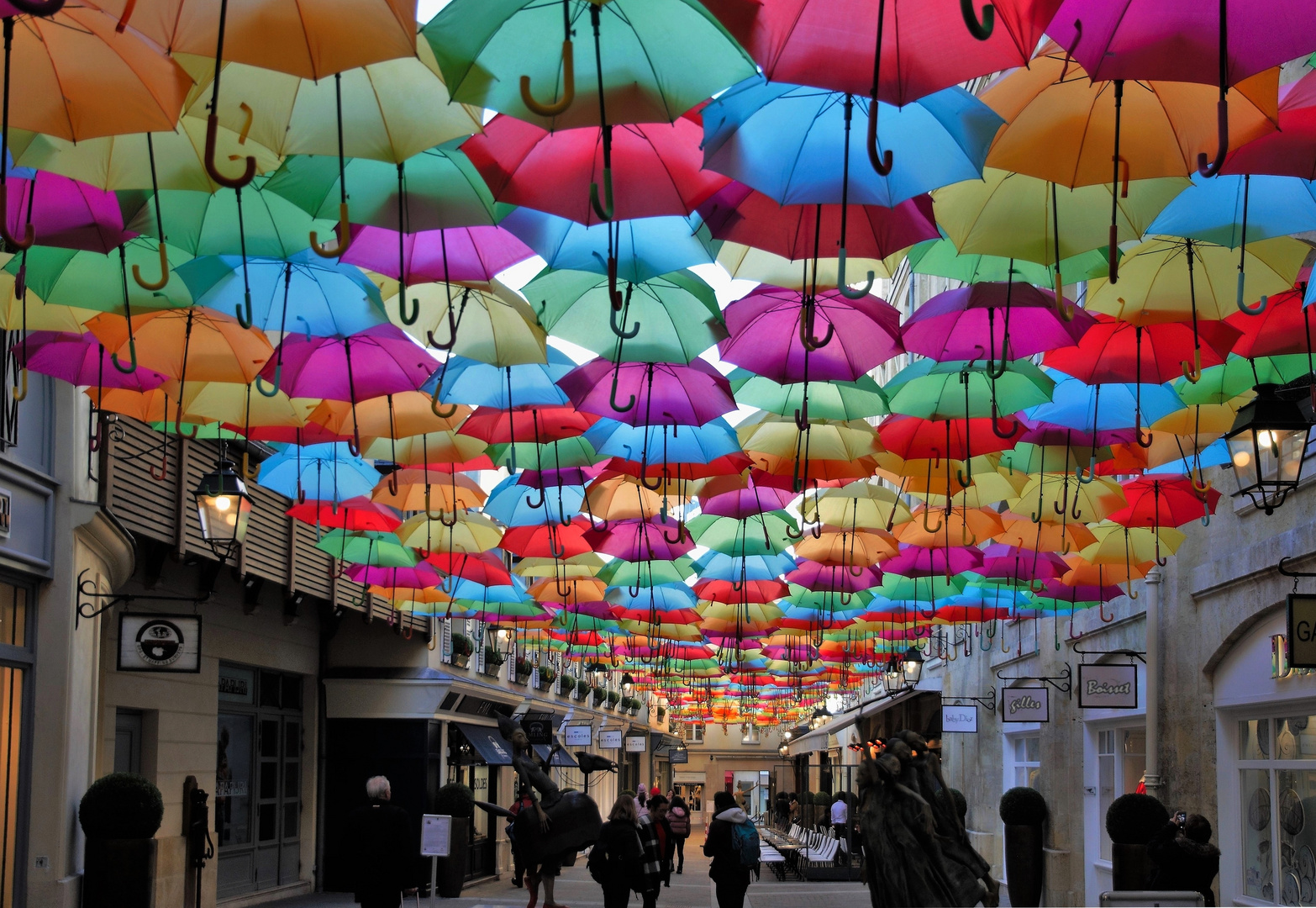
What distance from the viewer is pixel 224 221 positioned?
7.44m

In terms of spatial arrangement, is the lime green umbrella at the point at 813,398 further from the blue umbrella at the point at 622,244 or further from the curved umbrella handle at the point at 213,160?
the curved umbrella handle at the point at 213,160

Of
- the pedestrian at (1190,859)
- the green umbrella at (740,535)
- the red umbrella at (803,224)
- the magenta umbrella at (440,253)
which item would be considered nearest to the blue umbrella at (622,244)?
the magenta umbrella at (440,253)

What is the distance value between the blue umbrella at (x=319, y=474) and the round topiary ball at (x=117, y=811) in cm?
321

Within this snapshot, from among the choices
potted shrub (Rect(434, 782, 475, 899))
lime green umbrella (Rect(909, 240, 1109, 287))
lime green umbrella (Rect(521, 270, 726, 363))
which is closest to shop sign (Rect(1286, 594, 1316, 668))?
lime green umbrella (Rect(909, 240, 1109, 287))

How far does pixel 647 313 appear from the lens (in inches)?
351

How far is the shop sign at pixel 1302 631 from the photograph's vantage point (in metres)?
8.91

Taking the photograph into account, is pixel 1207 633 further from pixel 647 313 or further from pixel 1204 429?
pixel 647 313

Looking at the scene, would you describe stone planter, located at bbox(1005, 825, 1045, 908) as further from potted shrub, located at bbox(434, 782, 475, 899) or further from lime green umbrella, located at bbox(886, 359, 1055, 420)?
lime green umbrella, located at bbox(886, 359, 1055, 420)

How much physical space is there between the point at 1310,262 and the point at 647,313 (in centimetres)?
578

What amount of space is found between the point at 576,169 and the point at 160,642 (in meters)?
7.70

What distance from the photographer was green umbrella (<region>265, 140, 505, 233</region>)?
6754mm

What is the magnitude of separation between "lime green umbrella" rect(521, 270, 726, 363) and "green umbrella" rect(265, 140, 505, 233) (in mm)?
1997

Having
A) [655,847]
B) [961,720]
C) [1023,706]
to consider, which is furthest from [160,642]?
[961,720]

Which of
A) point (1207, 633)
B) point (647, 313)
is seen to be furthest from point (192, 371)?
point (1207, 633)
